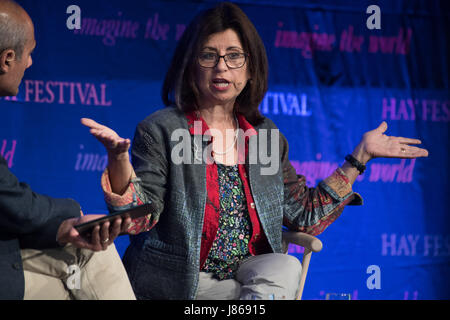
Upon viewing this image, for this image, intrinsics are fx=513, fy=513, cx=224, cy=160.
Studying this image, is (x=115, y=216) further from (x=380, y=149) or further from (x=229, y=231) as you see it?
(x=380, y=149)

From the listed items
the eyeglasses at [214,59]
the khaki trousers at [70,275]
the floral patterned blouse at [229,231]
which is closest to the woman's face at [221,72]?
the eyeglasses at [214,59]

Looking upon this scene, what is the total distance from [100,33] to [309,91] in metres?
1.58

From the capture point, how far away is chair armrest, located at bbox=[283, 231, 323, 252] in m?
2.31

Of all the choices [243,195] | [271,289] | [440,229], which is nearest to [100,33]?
[243,195]

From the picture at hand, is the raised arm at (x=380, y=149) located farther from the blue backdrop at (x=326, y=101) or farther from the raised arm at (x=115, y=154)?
the blue backdrop at (x=326, y=101)

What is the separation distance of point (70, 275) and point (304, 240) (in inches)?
43.8

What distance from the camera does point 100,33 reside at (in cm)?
359

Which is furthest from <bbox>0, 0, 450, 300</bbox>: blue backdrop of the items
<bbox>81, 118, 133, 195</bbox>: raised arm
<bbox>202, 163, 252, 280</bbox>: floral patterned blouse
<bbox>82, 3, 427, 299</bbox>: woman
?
<bbox>81, 118, 133, 195</bbox>: raised arm

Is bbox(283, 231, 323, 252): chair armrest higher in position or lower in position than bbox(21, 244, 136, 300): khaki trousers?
higher

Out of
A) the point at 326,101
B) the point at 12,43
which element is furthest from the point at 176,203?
the point at 326,101

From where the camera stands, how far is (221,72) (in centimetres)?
234

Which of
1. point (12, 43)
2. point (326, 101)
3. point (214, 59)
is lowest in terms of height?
point (12, 43)

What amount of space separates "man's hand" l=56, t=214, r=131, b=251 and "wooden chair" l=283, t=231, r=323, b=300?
3.09 ft

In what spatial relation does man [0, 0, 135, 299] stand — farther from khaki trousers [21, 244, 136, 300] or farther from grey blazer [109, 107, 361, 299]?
grey blazer [109, 107, 361, 299]
